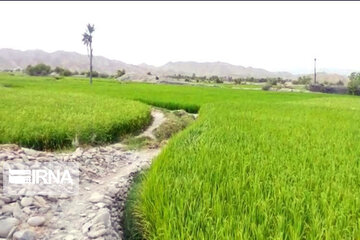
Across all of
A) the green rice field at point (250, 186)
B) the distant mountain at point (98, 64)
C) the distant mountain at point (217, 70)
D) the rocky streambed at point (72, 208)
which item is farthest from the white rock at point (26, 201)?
the distant mountain at point (217, 70)

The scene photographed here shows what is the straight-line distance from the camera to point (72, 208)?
444 cm

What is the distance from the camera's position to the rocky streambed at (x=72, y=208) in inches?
147

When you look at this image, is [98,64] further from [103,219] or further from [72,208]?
[103,219]

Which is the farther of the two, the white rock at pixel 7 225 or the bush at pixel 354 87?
the bush at pixel 354 87

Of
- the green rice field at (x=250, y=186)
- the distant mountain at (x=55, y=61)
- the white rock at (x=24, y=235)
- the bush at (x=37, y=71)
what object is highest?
the distant mountain at (x=55, y=61)

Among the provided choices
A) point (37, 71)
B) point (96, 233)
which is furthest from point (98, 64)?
point (96, 233)

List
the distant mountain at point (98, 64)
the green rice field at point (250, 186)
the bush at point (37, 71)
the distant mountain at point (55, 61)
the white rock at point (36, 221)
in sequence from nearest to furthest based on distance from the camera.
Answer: the green rice field at point (250, 186) < the white rock at point (36, 221) < the bush at point (37, 71) < the distant mountain at point (55, 61) < the distant mountain at point (98, 64)

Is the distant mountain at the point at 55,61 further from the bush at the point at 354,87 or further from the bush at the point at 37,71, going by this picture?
the bush at the point at 354,87

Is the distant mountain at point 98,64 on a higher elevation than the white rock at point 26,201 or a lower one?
higher

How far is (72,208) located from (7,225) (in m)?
0.86

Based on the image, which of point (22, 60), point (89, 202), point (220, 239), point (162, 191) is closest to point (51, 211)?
point (89, 202)

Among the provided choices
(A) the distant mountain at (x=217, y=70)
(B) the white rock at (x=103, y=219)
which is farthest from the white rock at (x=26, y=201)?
(A) the distant mountain at (x=217, y=70)

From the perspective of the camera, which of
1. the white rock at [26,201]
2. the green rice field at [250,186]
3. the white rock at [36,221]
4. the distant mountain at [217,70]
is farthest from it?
Answer: the distant mountain at [217,70]

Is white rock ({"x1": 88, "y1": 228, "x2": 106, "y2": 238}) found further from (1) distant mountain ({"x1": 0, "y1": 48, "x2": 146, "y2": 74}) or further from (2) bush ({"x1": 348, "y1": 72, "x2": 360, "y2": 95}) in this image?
(1) distant mountain ({"x1": 0, "y1": 48, "x2": 146, "y2": 74})
